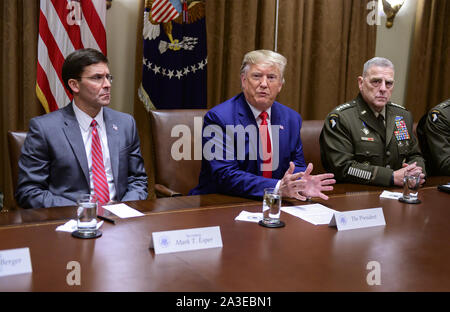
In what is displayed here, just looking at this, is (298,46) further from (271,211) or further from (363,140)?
(271,211)

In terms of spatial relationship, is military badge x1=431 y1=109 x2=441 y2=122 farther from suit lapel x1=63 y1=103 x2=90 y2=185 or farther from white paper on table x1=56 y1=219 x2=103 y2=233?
white paper on table x1=56 y1=219 x2=103 y2=233

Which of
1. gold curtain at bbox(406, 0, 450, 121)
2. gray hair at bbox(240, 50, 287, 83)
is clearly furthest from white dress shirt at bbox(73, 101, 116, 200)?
gold curtain at bbox(406, 0, 450, 121)

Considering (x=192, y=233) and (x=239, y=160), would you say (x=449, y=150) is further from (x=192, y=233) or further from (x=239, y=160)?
(x=192, y=233)

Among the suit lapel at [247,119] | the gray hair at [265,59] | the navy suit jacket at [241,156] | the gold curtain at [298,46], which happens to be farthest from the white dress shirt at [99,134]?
the gold curtain at [298,46]

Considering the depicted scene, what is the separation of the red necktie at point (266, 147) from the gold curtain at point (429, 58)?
10.6 feet

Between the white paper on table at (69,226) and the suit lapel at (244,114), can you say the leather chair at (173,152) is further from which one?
the white paper on table at (69,226)

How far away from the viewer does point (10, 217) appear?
1690 millimetres

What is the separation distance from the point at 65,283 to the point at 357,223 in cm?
105

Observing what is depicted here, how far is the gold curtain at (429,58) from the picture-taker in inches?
200

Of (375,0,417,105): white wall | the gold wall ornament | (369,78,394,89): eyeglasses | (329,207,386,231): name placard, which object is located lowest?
(329,207,386,231): name placard

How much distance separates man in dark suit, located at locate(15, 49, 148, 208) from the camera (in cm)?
225

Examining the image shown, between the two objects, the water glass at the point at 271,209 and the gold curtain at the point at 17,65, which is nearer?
the water glass at the point at 271,209

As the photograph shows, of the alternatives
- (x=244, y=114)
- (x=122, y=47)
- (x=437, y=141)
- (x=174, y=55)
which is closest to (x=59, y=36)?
(x=122, y=47)

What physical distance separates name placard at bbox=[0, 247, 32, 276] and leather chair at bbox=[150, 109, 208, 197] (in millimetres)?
1404
